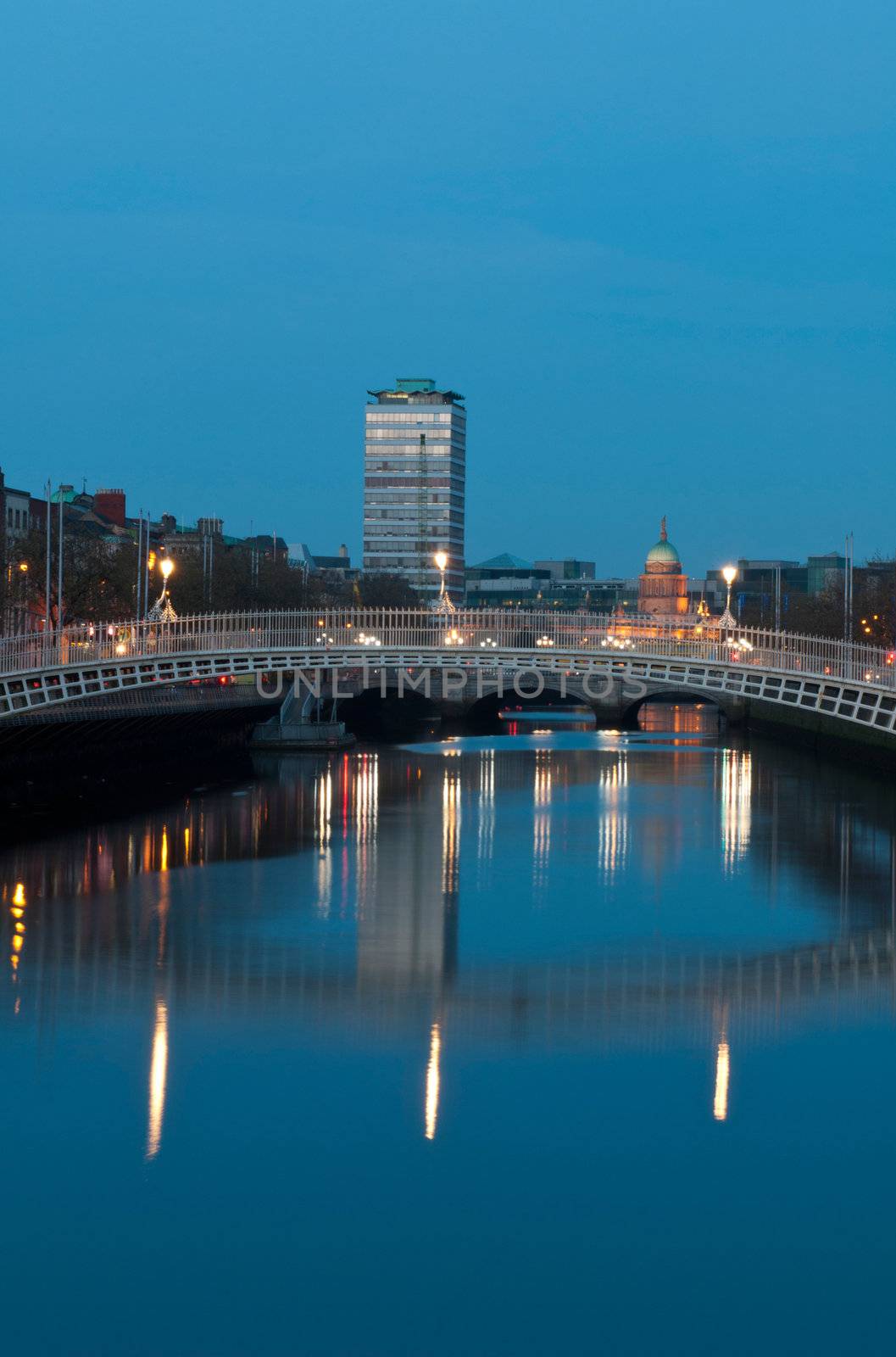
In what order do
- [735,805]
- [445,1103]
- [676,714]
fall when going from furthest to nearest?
[676,714], [735,805], [445,1103]

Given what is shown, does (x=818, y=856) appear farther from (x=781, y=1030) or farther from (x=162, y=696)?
A: (x=162, y=696)

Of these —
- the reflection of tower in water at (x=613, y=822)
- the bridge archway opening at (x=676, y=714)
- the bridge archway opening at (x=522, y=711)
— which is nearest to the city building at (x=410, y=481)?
the bridge archway opening at (x=676, y=714)

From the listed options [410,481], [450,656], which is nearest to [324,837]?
[450,656]

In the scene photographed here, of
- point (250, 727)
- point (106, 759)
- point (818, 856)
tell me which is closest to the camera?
point (818, 856)

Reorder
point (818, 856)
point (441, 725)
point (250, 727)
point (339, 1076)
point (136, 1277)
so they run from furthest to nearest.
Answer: point (441, 725) → point (250, 727) → point (818, 856) → point (339, 1076) → point (136, 1277)

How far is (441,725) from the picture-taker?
81188 mm

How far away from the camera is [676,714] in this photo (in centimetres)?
9488

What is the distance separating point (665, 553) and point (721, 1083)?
14288 cm

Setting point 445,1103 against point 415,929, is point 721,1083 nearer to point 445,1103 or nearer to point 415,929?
point 445,1103

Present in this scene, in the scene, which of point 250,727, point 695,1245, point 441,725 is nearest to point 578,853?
point 695,1245

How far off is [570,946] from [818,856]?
10.7m

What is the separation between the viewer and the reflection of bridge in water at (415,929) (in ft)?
71.7

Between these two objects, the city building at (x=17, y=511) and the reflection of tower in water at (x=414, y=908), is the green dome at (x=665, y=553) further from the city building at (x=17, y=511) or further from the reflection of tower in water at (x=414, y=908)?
the reflection of tower in water at (x=414, y=908)

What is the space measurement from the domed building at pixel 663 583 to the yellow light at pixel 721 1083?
456 feet
